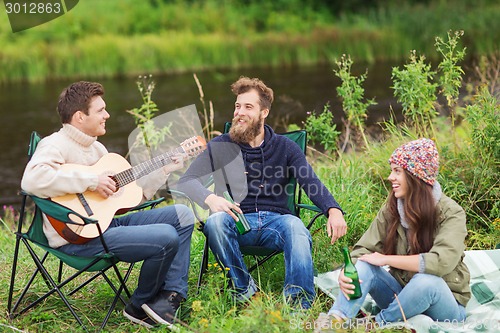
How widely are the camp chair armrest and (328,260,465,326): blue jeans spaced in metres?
1.10

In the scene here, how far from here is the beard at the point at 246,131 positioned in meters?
3.91

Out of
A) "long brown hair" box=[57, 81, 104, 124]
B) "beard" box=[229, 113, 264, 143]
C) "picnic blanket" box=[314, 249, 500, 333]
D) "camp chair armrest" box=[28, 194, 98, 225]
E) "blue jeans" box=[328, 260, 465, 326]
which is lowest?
"picnic blanket" box=[314, 249, 500, 333]

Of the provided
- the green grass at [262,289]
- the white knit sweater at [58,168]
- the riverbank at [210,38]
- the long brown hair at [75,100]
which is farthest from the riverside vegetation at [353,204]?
the riverbank at [210,38]

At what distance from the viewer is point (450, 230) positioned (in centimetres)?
326

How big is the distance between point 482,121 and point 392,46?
11580 millimetres

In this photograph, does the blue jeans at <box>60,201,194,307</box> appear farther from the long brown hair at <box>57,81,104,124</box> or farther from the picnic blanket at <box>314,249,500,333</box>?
the picnic blanket at <box>314,249,500,333</box>

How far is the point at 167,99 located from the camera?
12.6 m

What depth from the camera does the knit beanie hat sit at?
3.29 metres

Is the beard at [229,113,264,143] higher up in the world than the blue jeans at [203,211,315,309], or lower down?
higher up

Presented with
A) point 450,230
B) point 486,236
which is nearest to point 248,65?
point 486,236

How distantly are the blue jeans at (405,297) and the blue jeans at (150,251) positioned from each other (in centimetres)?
74

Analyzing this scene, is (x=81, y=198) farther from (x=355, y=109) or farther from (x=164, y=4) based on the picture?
(x=164, y=4)

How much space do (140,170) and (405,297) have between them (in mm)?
1361

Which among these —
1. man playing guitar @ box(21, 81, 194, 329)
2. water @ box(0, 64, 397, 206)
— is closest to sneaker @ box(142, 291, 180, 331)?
man playing guitar @ box(21, 81, 194, 329)
